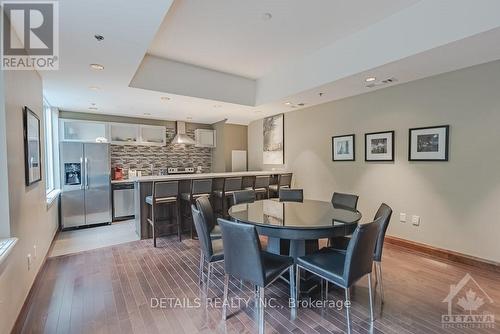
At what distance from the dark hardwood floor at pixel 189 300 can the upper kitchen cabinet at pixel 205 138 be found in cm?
405

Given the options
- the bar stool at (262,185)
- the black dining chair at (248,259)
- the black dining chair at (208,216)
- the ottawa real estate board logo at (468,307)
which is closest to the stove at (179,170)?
the bar stool at (262,185)

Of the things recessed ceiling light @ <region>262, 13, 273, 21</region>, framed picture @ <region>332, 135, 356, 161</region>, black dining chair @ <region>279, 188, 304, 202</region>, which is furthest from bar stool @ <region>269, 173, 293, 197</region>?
recessed ceiling light @ <region>262, 13, 273, 21</region>

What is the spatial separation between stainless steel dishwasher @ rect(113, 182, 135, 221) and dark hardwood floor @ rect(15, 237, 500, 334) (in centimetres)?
215

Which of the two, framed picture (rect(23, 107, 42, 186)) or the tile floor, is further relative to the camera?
the tile floor

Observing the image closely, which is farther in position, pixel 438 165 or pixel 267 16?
pixel 438 165

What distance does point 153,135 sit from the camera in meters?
6.23

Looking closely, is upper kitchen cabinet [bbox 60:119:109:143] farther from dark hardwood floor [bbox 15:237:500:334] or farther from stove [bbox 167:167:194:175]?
dark hardwood floor [bbox 15:237:500:334]

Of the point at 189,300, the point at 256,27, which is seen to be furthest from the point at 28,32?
the point at 189,300

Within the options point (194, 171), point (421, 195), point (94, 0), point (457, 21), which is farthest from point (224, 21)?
point (194, 171)

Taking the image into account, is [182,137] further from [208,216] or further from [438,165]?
[438,165]

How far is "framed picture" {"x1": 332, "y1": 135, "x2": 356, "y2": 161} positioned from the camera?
4359 mm

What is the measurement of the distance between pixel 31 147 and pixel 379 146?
15.2ft

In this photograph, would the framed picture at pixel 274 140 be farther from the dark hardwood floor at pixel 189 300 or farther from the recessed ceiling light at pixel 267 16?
the dark hardwood floor at pixel 189 300

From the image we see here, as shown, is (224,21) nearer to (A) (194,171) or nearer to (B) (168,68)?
(B) (168,68)
